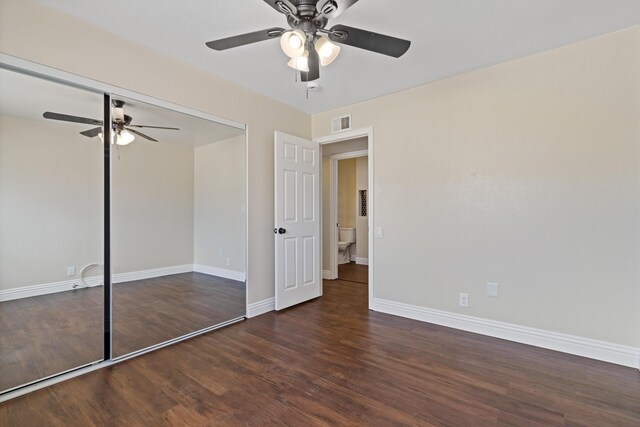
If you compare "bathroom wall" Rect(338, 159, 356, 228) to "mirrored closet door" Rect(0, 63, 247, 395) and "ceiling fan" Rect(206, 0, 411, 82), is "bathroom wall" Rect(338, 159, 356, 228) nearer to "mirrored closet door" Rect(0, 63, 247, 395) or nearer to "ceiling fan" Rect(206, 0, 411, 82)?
"mirrored closet door" Rect(0, 63, 247, 395)

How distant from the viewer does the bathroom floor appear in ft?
17.3

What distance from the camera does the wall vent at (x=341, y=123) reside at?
3.88 m

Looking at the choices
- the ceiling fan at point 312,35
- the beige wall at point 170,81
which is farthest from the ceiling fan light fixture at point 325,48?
the beige wall at point 170,81

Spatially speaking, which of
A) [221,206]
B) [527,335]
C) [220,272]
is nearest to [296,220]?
[221,206]

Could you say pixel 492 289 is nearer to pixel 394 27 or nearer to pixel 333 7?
pixel 394 27

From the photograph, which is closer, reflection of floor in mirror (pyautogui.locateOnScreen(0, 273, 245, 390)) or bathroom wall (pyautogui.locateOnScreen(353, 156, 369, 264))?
reflection of floor in mirror (pyautogui.locateOnScreen(0, 273, 245, 390))

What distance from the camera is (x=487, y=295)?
2891 millimetres

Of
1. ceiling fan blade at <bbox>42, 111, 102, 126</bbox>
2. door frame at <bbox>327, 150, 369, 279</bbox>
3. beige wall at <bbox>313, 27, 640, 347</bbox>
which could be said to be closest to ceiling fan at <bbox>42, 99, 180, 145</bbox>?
ceiling fan blade at <bbox>42, 111, 102, 126</bbox>

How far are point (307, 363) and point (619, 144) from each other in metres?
3.07

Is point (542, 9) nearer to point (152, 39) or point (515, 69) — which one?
point (515, 69)

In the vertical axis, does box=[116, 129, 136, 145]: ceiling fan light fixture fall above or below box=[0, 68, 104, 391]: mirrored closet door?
above

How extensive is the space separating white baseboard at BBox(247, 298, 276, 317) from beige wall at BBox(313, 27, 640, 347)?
1.42m

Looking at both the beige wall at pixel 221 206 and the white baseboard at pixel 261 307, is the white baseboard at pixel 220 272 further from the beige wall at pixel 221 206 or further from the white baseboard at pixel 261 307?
the white baseboard at pixel 261 307

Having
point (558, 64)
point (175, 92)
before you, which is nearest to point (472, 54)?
point (558, 64)
